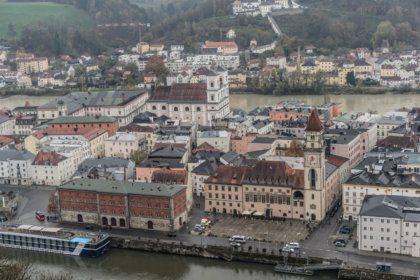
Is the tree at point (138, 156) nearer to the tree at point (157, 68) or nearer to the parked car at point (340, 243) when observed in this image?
the parked car at point (340, 243)

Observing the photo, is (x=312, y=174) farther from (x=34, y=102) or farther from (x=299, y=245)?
(x=34, y=102)

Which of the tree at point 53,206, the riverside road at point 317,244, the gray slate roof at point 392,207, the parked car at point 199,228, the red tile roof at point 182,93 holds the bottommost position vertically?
the riverside road at point 317,244

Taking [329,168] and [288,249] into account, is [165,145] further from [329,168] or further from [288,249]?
[288,249]

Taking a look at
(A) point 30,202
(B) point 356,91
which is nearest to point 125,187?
(A) point 30,202

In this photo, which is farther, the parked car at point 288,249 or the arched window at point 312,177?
the arched window at point 312,177

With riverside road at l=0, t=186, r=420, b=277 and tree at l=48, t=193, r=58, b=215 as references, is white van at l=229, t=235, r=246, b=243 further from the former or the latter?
tree at l=48, t=193, r=58, b=215

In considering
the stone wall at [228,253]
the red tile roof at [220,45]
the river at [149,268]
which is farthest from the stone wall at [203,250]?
the red tile roof at [220,45]
